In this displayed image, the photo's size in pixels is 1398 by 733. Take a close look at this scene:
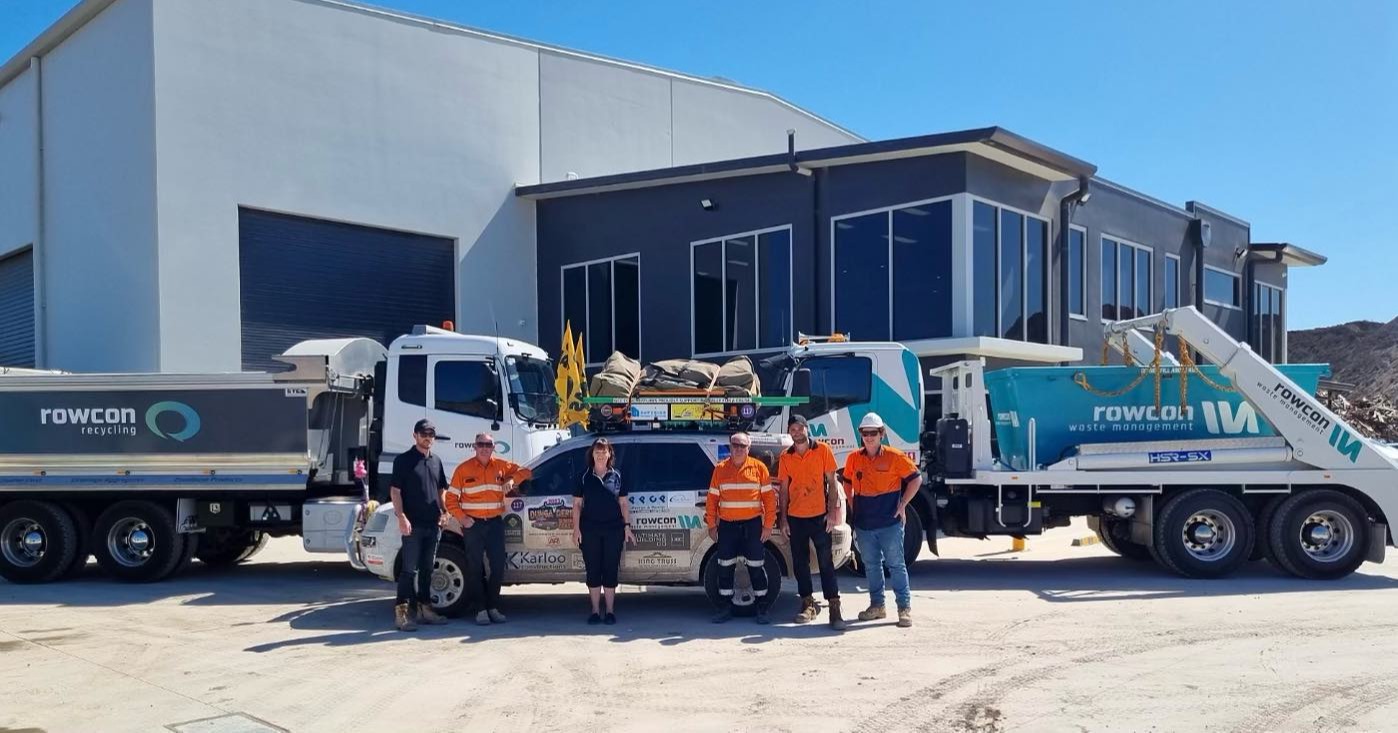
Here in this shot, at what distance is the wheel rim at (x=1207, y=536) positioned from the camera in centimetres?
1150

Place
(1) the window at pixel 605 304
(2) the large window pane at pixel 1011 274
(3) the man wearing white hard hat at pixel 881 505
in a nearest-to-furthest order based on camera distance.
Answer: (3) the man wearing white hard hat at pixel 881 505 < (2) the large window pane at pixel 1011 274 < (1) the window at pixel 605 304

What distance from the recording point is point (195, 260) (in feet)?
62.4

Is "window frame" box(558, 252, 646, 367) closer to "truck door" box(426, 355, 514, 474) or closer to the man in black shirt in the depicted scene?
"truck door" box(426, 355, 514, 474)

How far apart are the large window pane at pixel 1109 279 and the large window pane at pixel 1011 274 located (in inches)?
142

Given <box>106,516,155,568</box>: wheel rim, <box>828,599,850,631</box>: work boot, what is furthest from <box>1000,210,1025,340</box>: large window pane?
<box>106,516,155,568</box>: wheel rim

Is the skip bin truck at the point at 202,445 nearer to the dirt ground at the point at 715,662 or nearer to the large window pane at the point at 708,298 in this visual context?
the dirt ground at the point at 715,662

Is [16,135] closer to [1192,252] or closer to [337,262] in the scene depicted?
[337,262]

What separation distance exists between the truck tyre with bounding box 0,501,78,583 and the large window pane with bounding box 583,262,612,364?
39.2ft

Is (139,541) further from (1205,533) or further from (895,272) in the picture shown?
(895,272)

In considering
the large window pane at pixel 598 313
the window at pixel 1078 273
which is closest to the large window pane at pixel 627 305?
the large window pane at pixel 598 313

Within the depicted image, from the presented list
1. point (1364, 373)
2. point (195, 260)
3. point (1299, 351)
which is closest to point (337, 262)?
point (195, 260)

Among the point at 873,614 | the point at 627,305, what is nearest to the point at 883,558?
the point at 873,614

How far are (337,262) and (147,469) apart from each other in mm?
9854

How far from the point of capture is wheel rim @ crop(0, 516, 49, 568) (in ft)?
39.3
